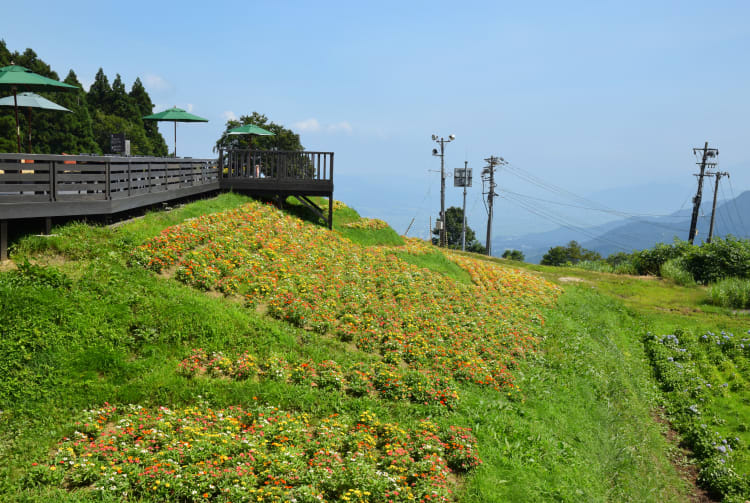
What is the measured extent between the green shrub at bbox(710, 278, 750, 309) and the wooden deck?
26256mm

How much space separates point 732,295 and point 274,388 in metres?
34.3

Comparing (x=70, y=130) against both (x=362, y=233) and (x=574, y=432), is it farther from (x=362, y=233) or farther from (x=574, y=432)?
(x=574, y=432)

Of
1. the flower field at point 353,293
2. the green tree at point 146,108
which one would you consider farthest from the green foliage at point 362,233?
the green tree at point 146,108

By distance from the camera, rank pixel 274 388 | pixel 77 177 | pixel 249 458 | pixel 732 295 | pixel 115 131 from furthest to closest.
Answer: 1. pixel 115 131
2. pixel 732 295
3. pixel 77 177
4. pixel 274 388
5. pixel 249 458

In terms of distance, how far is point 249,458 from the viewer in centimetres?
912

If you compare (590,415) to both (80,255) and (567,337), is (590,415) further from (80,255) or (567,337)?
(80,255)

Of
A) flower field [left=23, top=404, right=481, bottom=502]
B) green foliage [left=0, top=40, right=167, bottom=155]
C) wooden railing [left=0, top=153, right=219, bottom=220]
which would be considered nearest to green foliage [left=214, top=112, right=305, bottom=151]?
green foliage [left=0, top=40, right=167, bottom=155]

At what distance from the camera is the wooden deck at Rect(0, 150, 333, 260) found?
1367 cm

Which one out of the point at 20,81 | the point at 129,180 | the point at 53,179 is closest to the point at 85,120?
the point at 20,81

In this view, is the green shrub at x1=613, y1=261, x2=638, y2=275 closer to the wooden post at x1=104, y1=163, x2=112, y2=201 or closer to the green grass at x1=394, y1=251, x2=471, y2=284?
the green grass at x1=394, y1=251, x2=471, y2=284

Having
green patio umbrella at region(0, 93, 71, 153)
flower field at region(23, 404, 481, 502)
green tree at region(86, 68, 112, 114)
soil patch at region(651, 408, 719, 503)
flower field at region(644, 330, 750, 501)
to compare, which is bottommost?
soil patch at region(651, 408, 719, 503)

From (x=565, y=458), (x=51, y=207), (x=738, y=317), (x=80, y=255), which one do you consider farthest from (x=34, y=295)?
(x=738, y=317)

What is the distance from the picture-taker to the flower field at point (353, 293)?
15625mm

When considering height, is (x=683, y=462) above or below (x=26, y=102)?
below
